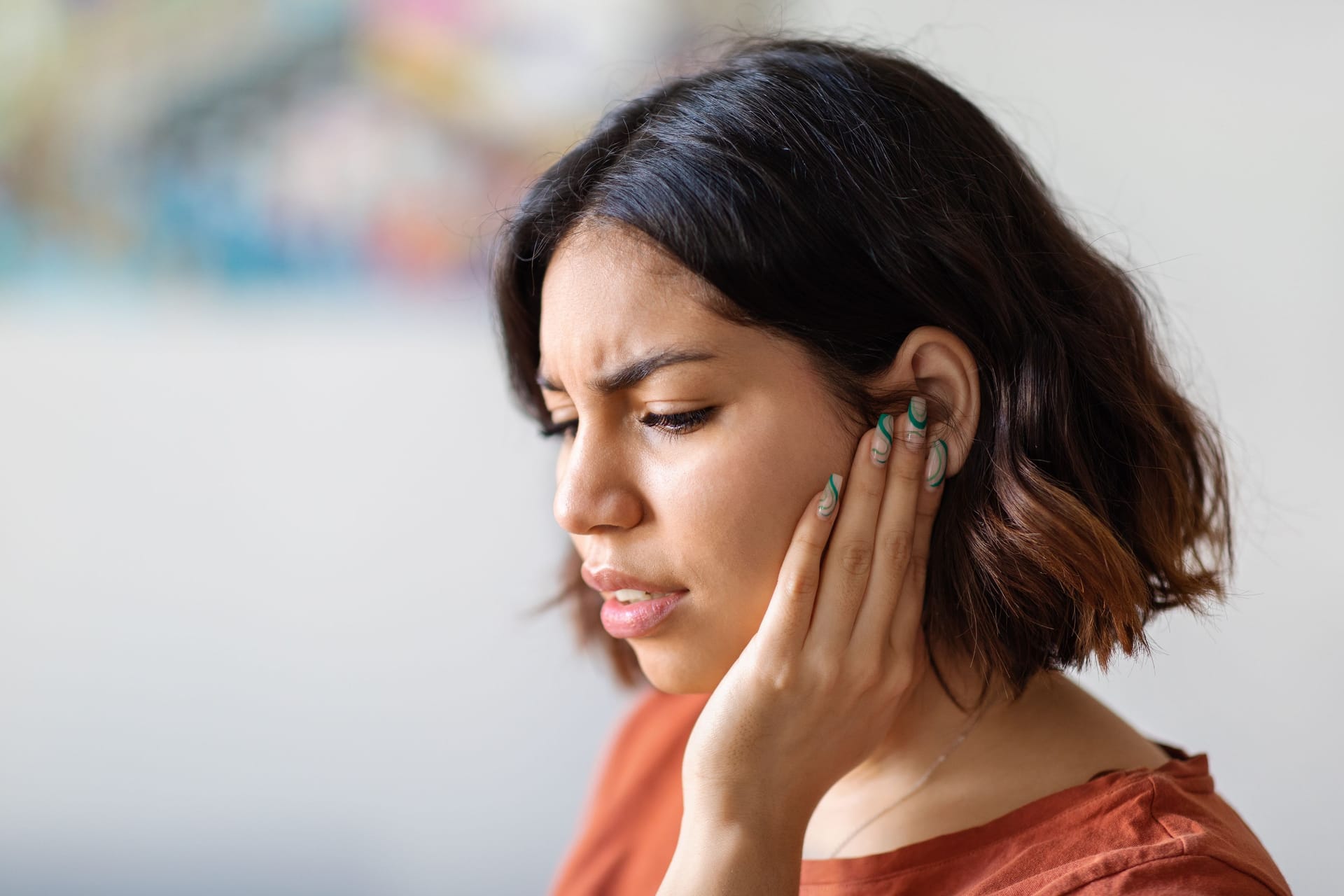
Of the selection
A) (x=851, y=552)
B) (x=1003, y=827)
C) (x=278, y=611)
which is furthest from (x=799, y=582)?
(x=278, y=611)

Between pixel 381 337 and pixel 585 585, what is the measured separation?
2.73ft

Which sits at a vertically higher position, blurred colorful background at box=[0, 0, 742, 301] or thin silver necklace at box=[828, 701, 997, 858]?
blurred colorful background at box=[0, 0, 742, 301]

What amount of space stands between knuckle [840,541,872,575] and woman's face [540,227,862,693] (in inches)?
2.0

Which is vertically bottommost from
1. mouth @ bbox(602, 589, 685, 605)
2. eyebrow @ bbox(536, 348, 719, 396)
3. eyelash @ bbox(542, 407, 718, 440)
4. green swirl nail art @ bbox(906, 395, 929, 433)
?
mouth @ bbox(602, 589, 685, 605)

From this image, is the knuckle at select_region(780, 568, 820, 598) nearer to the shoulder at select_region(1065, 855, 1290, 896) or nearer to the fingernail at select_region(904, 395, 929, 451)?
the fingernail at select_region(904, 395, 929, 451)

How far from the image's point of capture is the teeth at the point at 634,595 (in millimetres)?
920

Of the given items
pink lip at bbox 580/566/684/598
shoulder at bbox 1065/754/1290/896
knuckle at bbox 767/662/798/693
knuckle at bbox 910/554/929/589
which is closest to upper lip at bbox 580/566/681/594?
pink lip at bbox 580/566/684/598

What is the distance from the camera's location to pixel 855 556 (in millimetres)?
887

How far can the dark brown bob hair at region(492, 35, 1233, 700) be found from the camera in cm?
85

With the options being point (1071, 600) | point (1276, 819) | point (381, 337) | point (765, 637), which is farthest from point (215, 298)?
point (1276, 819)

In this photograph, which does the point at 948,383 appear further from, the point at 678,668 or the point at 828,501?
the point at 678,668

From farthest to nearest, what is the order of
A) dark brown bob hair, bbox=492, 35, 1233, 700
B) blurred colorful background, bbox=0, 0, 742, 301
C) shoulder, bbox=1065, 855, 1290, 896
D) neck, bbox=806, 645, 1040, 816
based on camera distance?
blurred colorful background, bbox=0, 0, 742, 301 < neck, bbox=806, 645, 1040, 816 < dark brown bob hair, bbox=492, 35, 1233, 700 < shoulder, bbox=1065, 855, 1290, 896

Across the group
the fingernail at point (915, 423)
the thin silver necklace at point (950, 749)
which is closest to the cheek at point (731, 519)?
the fingernail at point (915, 423)

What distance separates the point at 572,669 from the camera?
1993mm
